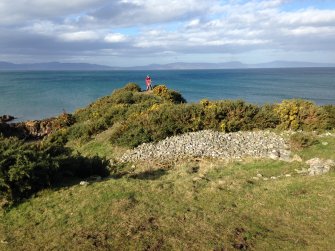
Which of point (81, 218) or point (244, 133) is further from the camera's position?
point (244, 133)

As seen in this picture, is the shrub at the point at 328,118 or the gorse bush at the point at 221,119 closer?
the gorse bush at the point at 221,119

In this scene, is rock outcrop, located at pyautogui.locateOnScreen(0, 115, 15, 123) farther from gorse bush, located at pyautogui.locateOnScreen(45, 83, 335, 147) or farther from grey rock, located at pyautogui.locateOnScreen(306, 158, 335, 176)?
grey rock, located at pyautogui.locateOnScreen(306, 158, 335, 176)

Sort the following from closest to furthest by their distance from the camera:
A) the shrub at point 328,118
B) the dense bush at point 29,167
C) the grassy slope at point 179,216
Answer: the grassy slope at point 179,216, the dense bush at point 29,167, the shrub at point 328,118

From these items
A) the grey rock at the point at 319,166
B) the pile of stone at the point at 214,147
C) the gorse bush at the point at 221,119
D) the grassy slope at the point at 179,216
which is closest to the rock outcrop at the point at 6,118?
the gorse bush at the point at 221,119

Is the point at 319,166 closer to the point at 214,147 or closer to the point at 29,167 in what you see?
the point at 214,147

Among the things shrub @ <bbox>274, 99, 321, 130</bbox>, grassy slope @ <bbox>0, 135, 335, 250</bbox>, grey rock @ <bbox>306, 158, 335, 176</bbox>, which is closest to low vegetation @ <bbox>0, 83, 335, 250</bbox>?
grassy slope @ <bbox>0, 135, 335, 250</bbox>

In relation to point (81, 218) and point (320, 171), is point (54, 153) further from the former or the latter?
point (320, 171)

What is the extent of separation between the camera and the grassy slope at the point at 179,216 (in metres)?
7.87

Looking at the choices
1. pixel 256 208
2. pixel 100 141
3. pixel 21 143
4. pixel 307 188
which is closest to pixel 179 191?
pixel 256 208

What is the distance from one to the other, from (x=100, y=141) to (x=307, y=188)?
44.9 ft

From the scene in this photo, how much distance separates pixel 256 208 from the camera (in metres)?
9.72

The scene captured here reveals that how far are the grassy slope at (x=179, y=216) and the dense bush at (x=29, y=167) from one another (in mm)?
448

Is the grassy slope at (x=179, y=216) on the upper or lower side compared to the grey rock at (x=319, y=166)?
lower

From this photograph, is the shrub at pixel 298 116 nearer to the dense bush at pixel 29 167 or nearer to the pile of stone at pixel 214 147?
the pile of stone at pixel 214 147
